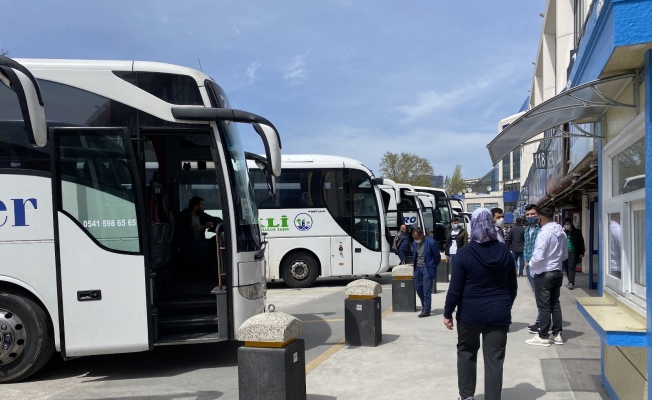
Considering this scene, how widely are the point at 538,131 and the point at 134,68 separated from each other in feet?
15.6

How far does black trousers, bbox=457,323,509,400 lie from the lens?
4965mm

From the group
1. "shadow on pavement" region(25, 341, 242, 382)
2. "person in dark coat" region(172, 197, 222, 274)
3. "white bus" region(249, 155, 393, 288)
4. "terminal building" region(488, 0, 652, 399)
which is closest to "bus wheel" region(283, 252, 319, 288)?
"white bus" region(249, 155, 393, 288)

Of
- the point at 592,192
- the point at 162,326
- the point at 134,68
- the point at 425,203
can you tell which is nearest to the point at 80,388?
the point at 162,326

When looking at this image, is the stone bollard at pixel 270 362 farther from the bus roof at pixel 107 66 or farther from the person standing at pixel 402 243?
the person standing at pixel 402 243

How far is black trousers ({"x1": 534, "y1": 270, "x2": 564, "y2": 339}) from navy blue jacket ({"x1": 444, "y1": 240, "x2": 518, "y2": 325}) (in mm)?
3052

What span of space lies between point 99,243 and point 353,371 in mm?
3362

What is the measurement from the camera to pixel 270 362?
200 inches

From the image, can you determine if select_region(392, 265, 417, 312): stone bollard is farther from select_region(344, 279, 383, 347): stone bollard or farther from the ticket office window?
the ticket office window

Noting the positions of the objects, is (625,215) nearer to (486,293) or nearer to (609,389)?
(486,293)

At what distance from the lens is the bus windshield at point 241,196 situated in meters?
7.09

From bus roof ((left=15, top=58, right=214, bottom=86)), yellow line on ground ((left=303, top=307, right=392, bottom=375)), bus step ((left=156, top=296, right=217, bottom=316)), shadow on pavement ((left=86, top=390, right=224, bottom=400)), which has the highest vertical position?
bus roof ((left=15, top=58, right=214, bottom=86))

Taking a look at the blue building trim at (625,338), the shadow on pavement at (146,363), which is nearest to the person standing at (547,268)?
the blue building trim at (625,338)

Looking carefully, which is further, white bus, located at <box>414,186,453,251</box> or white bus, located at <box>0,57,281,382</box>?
white bus, located at <box>414,186,453,251</box>

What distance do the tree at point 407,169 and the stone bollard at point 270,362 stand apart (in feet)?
155
